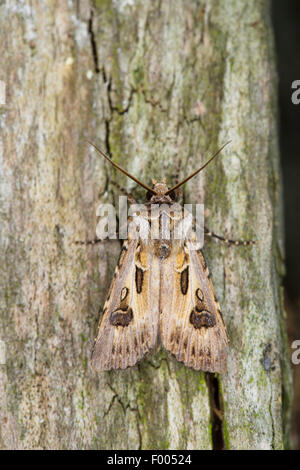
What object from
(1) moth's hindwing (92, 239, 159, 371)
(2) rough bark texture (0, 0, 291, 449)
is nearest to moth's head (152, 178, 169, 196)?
(2) rough bark texture (0, 0, 291, 449)

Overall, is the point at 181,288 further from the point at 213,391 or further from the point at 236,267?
the point at 213,391

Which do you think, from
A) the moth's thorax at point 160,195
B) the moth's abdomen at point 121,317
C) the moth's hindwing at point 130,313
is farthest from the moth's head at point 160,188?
the moth's abdomen at point 121,317

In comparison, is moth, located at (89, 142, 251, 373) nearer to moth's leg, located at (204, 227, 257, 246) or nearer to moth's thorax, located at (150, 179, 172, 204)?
moth's thorax, located at (150, 179, 172, 204)

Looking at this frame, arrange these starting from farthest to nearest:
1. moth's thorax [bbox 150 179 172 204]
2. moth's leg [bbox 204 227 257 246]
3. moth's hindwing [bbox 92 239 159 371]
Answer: moth's leg [bbox 204 227 257 246] < moth's thorax [bbox 150 179 172 204] < moth's hindwing [bbox 92 239 159 371]

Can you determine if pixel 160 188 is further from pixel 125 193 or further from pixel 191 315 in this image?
pixel 191 315

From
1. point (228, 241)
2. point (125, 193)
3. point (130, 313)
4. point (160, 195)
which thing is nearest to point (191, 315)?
point (130, 313)
